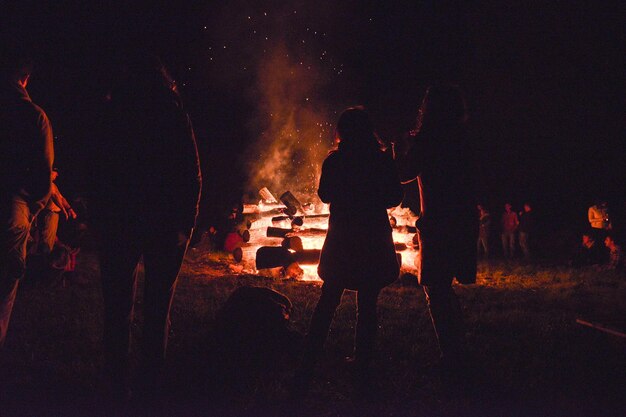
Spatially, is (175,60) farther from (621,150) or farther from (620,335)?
(621,150)

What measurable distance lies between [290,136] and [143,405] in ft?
37.9

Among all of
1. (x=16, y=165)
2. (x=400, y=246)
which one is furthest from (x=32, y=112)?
(x=400, y=246)

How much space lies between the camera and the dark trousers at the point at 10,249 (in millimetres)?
2699

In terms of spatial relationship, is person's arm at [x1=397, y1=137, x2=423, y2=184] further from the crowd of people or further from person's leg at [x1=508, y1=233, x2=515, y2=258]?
person's leg at [x1=508, y1=233, x2=515, y2=258]

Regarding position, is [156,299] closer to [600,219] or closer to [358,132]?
[358,132]

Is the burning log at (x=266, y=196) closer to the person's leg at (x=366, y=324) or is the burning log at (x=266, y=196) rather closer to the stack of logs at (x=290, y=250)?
the stack of logs at (x=290, y=250)

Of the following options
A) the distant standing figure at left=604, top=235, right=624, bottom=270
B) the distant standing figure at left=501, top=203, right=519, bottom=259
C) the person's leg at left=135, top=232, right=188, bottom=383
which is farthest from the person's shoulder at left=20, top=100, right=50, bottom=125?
the distant standing figure at left=501, top=203, right=519, bottom=259

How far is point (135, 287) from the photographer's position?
235 cm

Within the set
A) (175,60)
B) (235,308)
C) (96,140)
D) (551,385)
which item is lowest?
(551,385)

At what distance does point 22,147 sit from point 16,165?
15 cm

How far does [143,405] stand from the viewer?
7.75 feet

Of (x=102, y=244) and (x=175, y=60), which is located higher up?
(x=175, y=60)

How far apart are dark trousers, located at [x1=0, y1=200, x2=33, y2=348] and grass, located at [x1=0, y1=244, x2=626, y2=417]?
670mm

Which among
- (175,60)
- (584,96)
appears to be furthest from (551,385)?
(584,96)
